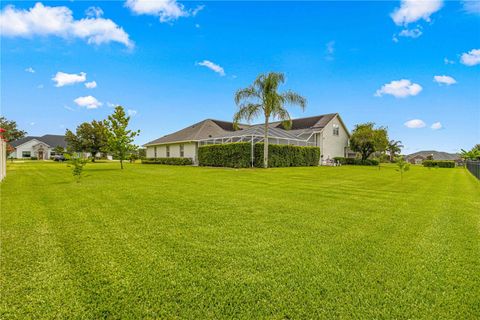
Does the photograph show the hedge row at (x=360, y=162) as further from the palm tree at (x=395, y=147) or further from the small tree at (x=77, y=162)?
the palm tree at (x=395, y=147)

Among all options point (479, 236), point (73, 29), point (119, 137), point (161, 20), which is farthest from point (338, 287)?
point (119, 137)

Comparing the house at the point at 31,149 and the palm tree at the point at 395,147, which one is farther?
the palm tree at the point at 395,147

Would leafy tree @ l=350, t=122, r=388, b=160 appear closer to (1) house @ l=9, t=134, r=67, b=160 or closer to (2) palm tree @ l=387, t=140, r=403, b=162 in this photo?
(2) palm tree @ l=387, t=140, r=403, b=162

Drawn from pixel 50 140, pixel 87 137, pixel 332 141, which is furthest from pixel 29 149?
pixel 332 141

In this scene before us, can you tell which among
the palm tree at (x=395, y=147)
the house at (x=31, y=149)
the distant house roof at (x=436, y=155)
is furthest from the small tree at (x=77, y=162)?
the distant house roof at (x=436, y=155)

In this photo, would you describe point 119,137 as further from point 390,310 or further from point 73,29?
point 390,310

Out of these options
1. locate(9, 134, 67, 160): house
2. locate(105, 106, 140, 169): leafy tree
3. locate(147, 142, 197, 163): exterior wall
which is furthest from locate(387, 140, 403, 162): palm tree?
locate(9, 134, 67, 160): house

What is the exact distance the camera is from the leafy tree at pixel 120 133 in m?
19.5

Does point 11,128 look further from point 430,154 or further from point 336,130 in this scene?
point 430,154

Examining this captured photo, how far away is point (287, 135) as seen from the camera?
28.1m

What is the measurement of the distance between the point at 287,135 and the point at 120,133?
1715 centimetres

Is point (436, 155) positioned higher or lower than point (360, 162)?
higher

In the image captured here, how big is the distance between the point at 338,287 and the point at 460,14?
1833 cm

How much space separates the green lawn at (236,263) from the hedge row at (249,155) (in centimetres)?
1594
